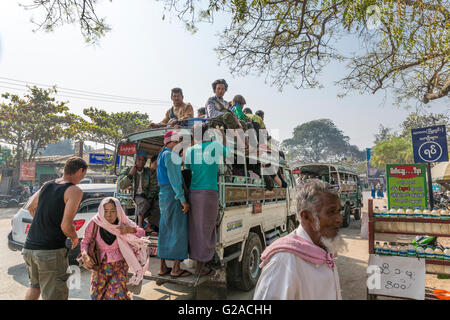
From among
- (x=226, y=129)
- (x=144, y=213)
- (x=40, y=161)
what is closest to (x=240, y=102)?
(x=226, y=129)

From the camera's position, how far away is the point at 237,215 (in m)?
4.06

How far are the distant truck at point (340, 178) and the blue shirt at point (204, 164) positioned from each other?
801 cm

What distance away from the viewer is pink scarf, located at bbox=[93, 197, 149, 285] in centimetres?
303

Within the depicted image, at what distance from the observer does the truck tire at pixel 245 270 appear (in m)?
4.21

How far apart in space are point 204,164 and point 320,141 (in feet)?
294

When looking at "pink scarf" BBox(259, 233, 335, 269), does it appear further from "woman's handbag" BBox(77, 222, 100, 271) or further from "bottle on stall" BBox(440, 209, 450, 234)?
"bottle on stall" BBox(440, 209, 450, 234)

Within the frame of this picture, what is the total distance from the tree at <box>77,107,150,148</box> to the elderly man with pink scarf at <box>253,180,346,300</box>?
76.3 ft

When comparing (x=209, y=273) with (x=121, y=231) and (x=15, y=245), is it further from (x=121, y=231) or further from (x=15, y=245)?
(x=15, y=245)

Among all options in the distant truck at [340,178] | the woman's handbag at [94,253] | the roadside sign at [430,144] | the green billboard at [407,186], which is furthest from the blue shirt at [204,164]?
the distant truck at [340,178]

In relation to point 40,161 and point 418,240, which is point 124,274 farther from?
point 40,161

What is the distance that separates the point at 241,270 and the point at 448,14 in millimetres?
6239

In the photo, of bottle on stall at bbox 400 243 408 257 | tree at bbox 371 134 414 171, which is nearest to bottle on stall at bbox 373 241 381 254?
bottle on stall at bbox 400 243 408 257

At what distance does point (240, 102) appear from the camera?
570cm

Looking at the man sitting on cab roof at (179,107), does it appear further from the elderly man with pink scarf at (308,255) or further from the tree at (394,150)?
the tree at (394,150)
